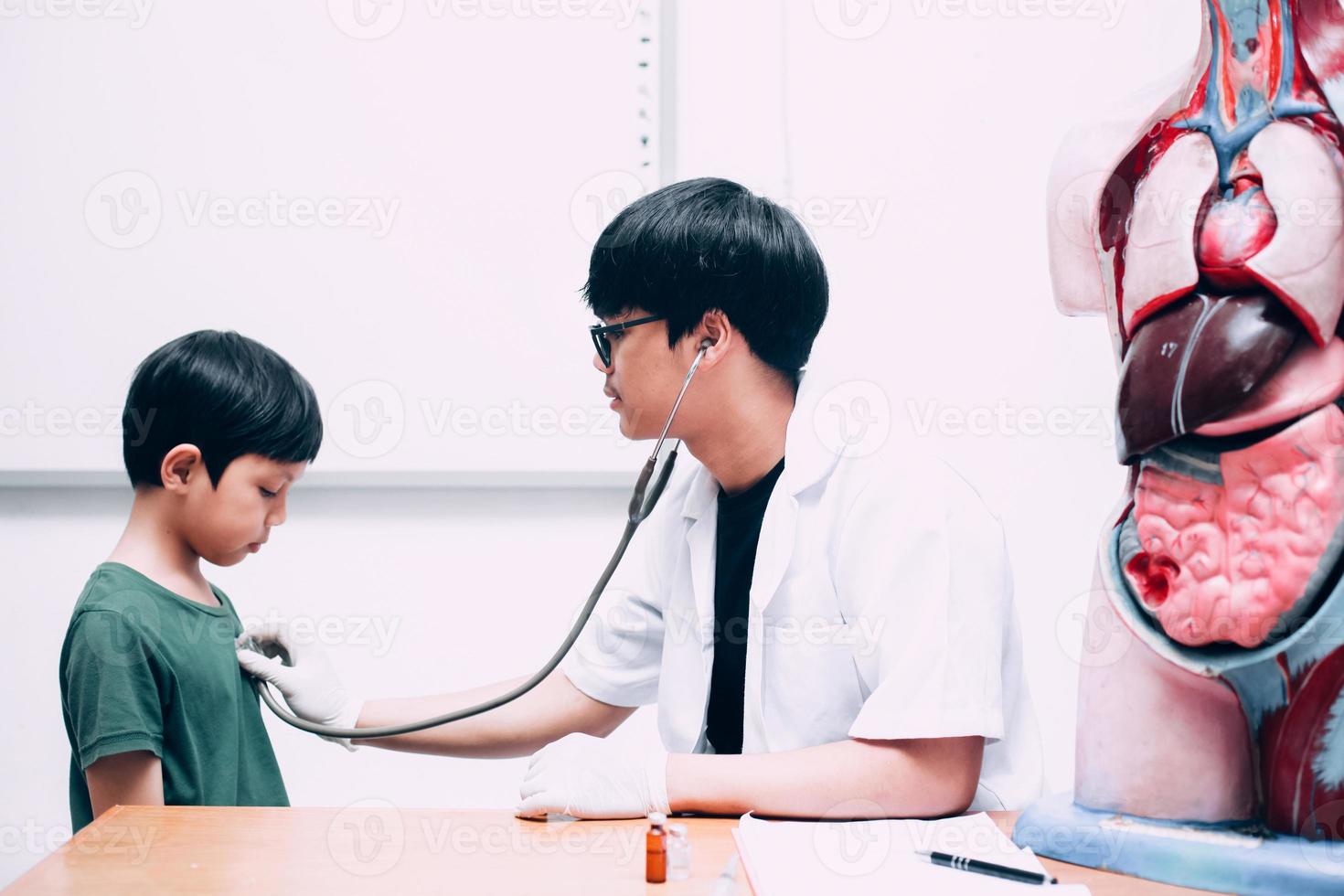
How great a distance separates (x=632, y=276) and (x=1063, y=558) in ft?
2.70

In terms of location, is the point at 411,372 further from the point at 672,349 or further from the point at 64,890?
the point at 64,890

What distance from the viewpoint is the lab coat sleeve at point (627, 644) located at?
3.87 feet

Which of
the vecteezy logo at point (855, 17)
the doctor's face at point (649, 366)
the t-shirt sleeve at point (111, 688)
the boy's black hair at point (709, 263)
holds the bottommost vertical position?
the t-shirt sleeve at point (111, 688)

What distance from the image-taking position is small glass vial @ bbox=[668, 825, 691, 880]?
2.28 ft

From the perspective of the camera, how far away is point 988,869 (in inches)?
26.4

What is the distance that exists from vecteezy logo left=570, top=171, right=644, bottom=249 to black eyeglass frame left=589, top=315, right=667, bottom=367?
1.26 feet

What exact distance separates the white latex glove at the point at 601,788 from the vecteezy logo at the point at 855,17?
1.08 m

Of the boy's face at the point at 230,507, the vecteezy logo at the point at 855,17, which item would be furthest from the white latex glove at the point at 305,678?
the vecteezy logo at the point at 855,17

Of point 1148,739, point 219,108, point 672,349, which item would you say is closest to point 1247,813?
point 1148,739

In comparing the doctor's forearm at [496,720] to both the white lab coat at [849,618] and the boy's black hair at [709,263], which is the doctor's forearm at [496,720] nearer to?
the white lab coat at [849,618]

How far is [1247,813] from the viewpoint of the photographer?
0.69 meters
